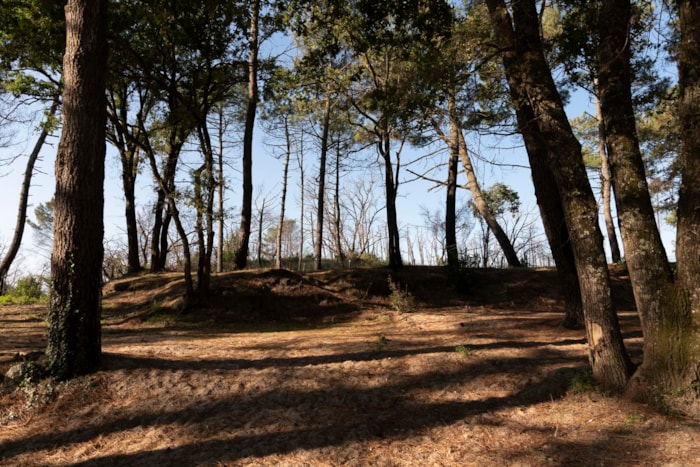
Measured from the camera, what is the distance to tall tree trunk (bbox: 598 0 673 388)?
4.21 metres

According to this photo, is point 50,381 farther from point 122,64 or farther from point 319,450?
point 122,64

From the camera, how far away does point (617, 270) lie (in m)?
14.5

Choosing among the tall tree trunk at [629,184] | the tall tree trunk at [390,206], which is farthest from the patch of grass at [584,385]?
the tall tree trunk at [390,206]

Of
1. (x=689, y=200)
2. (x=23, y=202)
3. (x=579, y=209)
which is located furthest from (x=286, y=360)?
(x=23, y=202)

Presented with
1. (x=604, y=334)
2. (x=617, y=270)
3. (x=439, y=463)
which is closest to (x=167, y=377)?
(x=439, y=463)

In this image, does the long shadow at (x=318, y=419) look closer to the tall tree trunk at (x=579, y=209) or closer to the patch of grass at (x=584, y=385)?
the patch of grass at (x=584, y=385)

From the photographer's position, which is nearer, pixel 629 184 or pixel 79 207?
pixel 629 184

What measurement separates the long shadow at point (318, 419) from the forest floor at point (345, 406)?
18 mm

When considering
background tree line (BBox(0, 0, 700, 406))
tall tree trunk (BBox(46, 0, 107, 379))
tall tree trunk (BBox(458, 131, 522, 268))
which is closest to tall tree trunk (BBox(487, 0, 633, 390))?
background tree line (BBox(0, 0, 700, 406))

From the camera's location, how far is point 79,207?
509cm

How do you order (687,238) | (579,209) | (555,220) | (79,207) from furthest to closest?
1. (555,220)
2. (79,207)
3. (579,209)
4. (687,238)

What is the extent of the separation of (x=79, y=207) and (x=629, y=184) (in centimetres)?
624

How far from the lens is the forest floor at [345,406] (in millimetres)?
3682

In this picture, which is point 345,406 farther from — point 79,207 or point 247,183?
point 247,183
